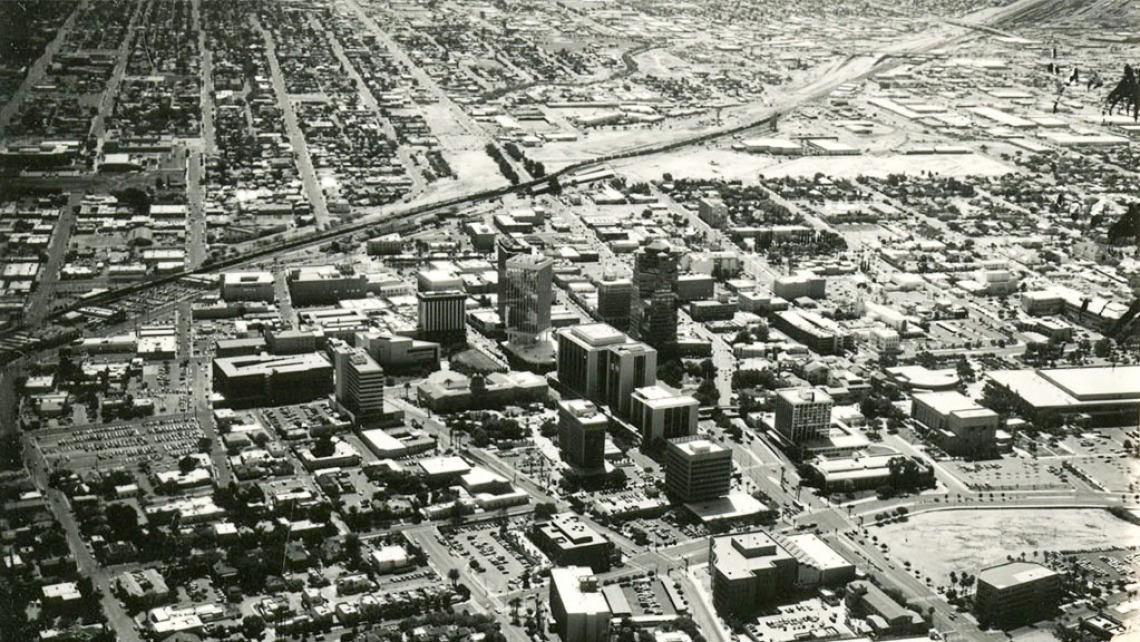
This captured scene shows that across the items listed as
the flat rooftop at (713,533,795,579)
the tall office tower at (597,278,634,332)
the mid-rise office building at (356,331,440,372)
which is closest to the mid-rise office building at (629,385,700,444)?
the flat rooftop at (713,533,795,579)

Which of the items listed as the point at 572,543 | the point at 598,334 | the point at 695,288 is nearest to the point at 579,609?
the point at 572,543

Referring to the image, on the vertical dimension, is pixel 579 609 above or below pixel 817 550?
above

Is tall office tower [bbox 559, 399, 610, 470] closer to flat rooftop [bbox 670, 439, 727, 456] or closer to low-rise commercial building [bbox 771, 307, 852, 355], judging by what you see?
flat rooftop [bbox 670, 439, 727, 456]

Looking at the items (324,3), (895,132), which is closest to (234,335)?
(895,132)

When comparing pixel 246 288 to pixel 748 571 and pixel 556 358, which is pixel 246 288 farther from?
pixel 748 571

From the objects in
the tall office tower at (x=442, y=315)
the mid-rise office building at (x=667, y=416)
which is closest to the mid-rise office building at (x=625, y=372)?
the mid-rise office building at (x=667, y=416)
